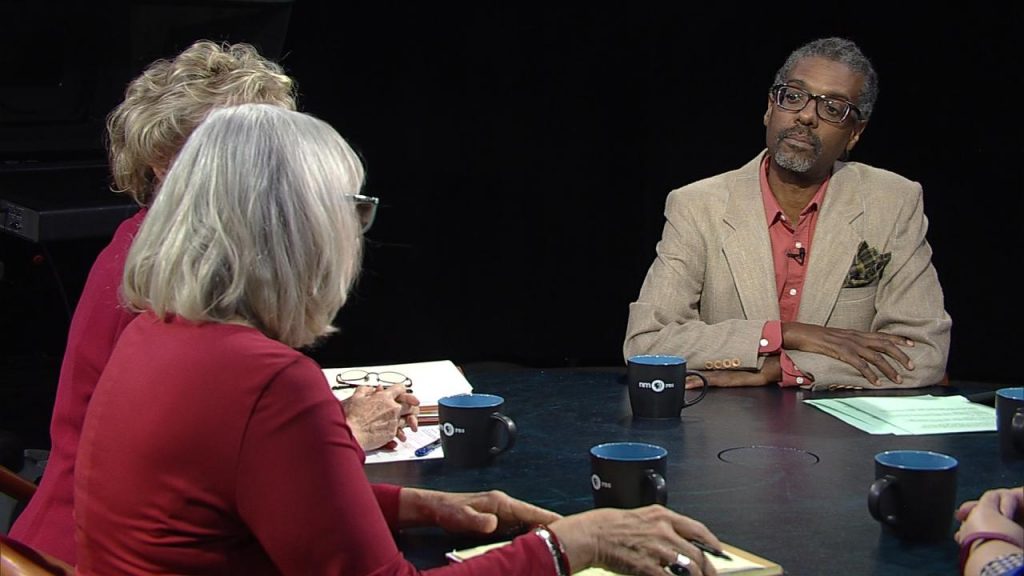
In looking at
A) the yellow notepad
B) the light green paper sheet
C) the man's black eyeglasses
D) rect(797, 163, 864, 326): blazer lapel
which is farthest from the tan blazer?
the yellow notepad

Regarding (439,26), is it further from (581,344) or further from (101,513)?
→ (101,513)

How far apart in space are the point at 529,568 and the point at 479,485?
0.45 meters

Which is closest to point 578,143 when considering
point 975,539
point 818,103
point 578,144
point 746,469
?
point 578,144

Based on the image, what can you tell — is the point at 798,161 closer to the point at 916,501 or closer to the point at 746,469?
the point at 746,469

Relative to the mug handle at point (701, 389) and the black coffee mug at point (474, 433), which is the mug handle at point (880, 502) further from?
the mug handle at point (701, 389)

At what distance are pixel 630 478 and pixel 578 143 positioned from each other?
3.81 m

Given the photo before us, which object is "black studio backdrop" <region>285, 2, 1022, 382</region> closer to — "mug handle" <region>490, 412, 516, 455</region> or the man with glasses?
the man with glasses

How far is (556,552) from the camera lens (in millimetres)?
1474

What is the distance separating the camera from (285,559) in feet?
4.41

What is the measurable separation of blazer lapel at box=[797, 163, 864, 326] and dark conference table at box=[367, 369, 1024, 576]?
41 cm

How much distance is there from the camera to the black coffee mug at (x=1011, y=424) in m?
2.03

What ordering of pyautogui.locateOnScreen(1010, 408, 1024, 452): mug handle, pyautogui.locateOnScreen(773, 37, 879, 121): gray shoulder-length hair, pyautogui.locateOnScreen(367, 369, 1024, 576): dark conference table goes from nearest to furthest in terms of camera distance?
pyautogui.locateOnScreen(367, 369, 1024, 576): dark conference table < pyautogui.locateOnScreen(1010, 408, 1024, 452): mug handle < pyautogui.locateOnScreen(773, 37, 879, 121): gray shoulder-length hair

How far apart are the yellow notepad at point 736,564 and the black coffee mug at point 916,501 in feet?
0.69

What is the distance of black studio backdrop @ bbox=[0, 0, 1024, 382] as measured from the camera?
5027 mm
